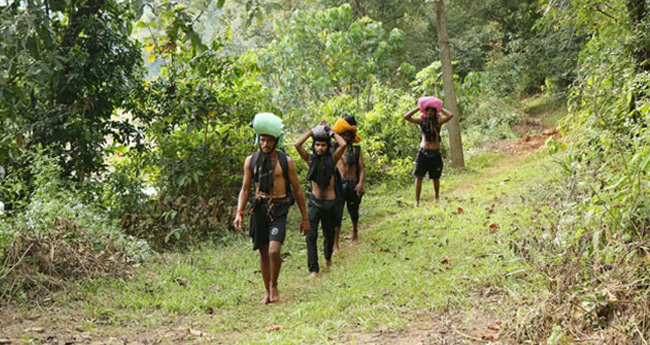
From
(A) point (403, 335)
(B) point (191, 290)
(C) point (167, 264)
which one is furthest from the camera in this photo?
(C) point (167, 264)

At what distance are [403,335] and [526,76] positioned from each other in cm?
2145

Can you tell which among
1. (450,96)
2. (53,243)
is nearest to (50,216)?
(53,243)

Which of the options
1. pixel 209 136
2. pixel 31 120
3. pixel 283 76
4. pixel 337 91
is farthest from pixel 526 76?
pixel 31 120

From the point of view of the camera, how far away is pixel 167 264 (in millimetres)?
7938

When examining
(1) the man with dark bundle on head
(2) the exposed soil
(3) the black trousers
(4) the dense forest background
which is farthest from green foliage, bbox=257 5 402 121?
(3) the black trousers

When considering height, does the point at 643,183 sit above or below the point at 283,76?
below

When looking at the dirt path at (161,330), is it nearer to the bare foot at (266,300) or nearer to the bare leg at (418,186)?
the bare foot at (266,300)

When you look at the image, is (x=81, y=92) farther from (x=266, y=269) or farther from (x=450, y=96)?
(x=450, y=96)

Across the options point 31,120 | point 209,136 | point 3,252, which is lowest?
point 3,252

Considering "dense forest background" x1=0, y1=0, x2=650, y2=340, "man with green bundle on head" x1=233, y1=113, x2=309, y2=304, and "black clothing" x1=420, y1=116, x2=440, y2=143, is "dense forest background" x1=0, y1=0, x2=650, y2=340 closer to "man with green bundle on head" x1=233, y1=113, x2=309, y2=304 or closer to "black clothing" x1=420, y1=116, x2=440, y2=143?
"man with green bundle on head" x1=233, y1=113, x2=309, y2=304

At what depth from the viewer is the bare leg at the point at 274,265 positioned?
614cm

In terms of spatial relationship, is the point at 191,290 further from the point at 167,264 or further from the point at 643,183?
the point at 643,183

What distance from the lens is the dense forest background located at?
4.39 metres

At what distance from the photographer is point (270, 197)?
6258mm
